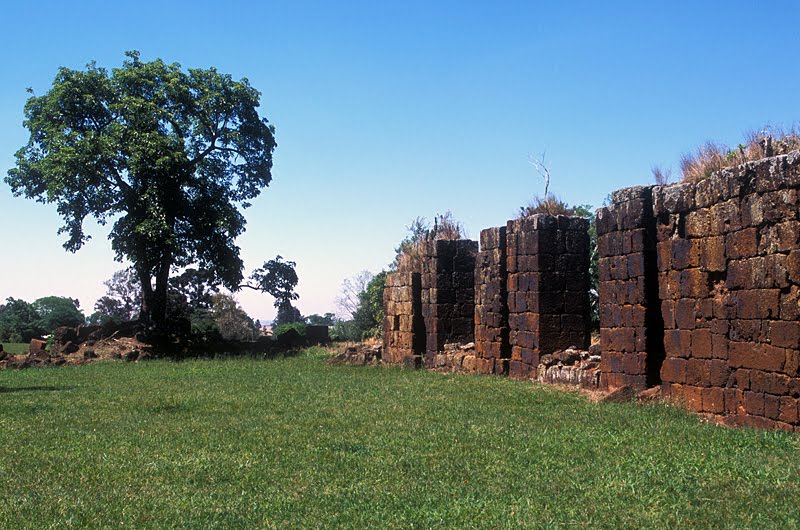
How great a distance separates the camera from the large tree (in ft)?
92.9

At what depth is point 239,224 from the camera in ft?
101

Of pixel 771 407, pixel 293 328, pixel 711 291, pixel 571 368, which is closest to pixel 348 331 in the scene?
pixel 293 328

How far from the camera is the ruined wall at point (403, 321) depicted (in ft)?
72.5

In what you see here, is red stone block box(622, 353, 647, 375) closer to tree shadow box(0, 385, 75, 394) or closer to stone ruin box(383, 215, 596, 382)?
stone ruin box(383, 215, 596, 382)

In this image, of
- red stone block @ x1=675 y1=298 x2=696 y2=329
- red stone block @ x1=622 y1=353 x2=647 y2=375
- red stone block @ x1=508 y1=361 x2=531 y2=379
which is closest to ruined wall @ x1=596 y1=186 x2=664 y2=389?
red stone block @ x1=622 y1=353 x2=647 y2=375

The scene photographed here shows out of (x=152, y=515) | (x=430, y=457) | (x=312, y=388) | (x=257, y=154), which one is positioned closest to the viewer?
(x=152, y=515)

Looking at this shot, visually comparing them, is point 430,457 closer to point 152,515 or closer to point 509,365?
point 152,515

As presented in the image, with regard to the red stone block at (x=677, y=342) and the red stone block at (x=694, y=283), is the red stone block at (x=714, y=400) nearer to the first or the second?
the red stone block at (x=677, y=342)

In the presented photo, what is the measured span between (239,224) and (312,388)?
15.9m

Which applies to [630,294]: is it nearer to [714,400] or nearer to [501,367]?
[714,400]

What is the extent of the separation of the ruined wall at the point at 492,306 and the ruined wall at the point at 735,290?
5.99 m

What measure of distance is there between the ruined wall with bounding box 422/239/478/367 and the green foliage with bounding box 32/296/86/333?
111 feet

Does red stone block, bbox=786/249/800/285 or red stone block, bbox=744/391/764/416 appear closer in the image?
red stone block, bbox=786/249/800/285

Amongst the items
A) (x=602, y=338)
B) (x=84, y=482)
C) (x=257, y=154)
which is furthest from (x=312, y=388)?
(x=257, y=154)
